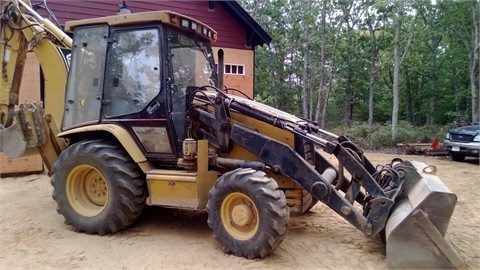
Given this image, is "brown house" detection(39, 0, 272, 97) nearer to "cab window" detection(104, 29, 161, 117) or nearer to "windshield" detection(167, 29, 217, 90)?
"windshield" detection(167, 29, 217, 90)

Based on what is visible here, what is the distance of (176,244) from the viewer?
Result: 4379 mm

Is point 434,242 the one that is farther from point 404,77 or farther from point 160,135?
point 404,77

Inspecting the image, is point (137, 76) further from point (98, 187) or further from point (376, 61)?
point (376, 61)

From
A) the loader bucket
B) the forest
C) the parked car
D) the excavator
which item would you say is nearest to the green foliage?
the forest

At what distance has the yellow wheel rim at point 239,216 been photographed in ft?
13.1

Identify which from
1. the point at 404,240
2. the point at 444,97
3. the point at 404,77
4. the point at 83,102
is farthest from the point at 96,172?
the point at 404,77

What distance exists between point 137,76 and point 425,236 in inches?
137

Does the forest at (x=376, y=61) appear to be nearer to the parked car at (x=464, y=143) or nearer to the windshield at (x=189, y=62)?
the parked car at (x=464, y=143)

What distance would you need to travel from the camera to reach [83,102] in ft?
16.5

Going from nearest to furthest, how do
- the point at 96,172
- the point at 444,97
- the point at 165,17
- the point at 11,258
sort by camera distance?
the point at 11,258 < the point at 165,17 < the point at 96,172 < the point at 444,97

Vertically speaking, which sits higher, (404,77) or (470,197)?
(404,77)

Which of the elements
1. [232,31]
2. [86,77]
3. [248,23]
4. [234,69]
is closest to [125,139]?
[86,77]

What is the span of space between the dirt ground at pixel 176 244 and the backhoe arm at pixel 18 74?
1.06 metres

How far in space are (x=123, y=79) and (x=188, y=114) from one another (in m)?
0.89
